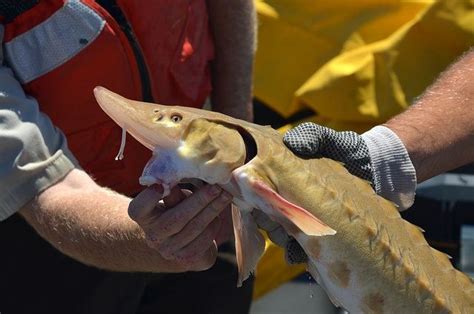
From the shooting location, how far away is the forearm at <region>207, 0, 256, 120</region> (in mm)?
2617

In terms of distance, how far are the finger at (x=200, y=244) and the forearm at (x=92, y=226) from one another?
179 mm

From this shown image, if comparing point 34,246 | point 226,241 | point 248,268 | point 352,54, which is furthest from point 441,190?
point 248,268

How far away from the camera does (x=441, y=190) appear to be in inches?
121

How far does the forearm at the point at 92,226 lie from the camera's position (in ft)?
6.54

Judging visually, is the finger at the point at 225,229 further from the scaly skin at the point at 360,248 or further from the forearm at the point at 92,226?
the scaly skin at the point at 360,248

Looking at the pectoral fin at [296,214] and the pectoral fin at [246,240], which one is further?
the pectoral fin at [246,240]

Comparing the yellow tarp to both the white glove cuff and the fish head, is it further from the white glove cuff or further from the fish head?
the fish head

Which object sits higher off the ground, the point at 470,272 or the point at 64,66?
the point at 64,66

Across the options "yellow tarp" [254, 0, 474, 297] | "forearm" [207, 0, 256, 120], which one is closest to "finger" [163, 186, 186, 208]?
"forearm" [207, 0, 256, 120]

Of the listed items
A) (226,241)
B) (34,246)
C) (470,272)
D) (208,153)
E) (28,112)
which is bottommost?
(470,272)

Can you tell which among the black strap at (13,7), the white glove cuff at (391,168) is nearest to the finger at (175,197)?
the white glove cuff at (391,168)

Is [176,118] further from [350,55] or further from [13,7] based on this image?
[350,55]

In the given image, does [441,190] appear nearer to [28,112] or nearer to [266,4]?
[266,4]

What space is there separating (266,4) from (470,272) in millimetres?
1059
